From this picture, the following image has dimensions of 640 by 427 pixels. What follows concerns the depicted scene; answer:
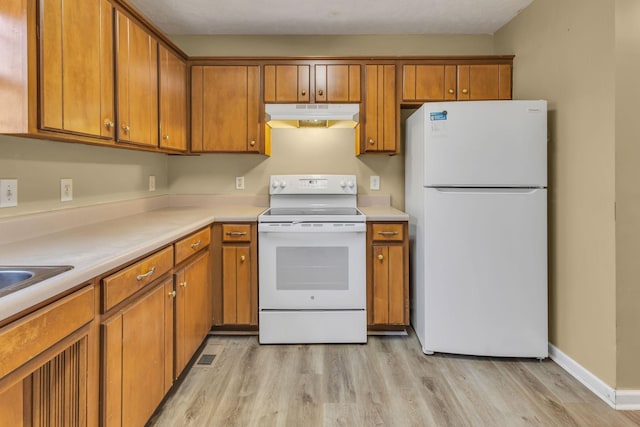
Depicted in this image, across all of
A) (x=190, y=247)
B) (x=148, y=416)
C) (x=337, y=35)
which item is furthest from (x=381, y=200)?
(x=148, y=416)

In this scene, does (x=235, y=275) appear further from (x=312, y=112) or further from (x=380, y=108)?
(x=380, y=108)

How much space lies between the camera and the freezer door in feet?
7.75

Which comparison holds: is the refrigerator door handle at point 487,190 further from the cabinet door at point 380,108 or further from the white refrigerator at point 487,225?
the cabinet door at point 380,108

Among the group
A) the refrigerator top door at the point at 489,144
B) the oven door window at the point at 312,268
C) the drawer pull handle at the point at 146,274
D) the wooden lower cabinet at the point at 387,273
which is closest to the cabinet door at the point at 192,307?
the drawer pull handle at the point at 146,274

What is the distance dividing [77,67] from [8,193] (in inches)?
23.4

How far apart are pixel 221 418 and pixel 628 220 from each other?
2123mm

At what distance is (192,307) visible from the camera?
2.25 m

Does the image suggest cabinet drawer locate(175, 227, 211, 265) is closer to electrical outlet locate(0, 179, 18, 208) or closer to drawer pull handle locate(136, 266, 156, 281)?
drawer pull handle locate(136, 266, 156, 281)

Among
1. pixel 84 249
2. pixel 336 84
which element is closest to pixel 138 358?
pixel 84 249

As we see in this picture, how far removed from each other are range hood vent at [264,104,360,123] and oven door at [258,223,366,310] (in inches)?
30.9

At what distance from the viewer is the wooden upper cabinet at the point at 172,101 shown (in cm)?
252

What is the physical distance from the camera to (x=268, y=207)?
3.31m

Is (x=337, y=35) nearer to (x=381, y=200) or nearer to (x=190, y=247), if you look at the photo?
(x=381, y=200)

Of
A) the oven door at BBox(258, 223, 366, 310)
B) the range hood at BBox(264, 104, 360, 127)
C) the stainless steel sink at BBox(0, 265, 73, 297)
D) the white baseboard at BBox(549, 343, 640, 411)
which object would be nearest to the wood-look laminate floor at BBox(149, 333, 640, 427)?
the white baseboard at BBox(549, 343, 640, 411)
